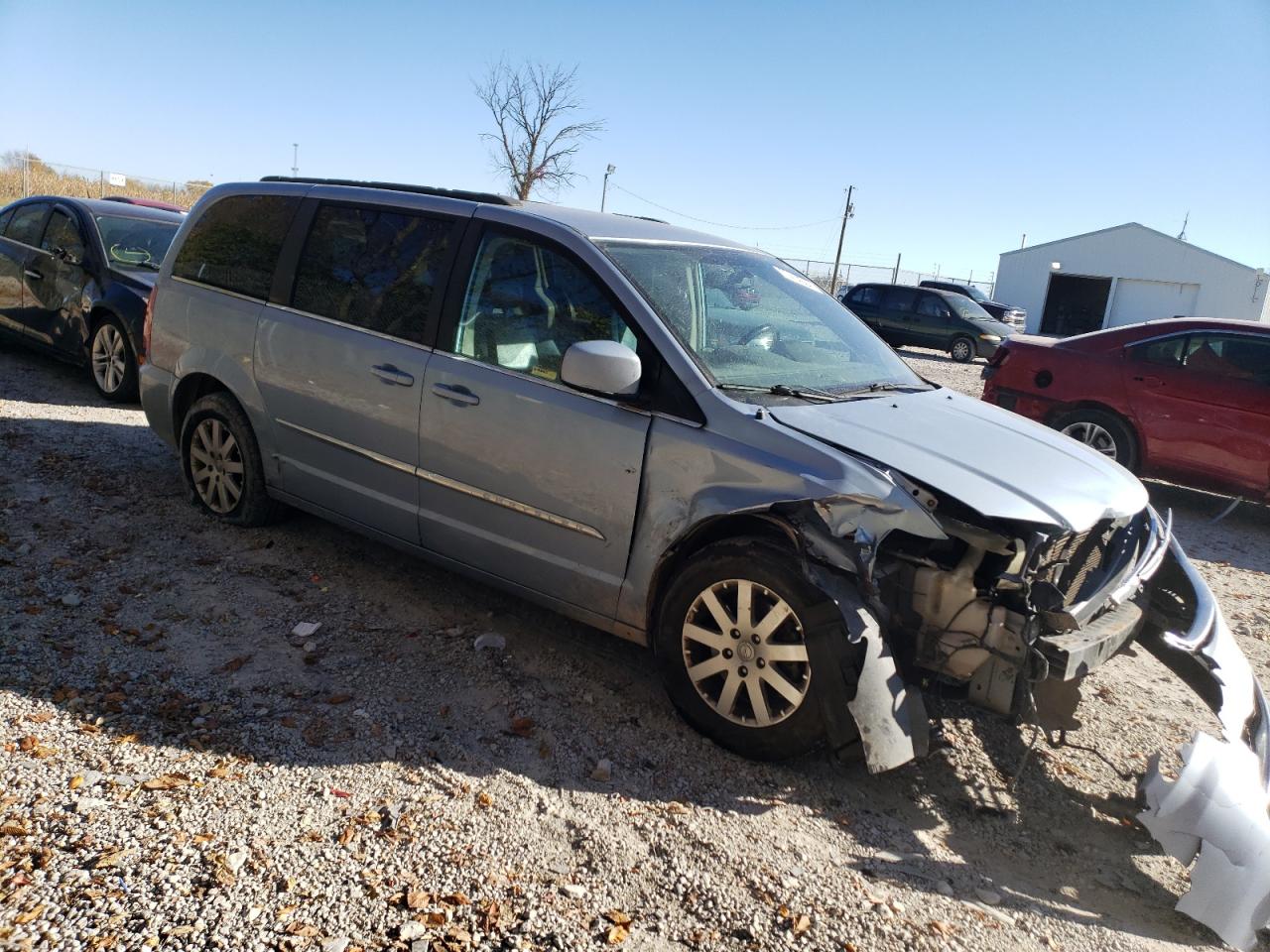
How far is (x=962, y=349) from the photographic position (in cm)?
2316

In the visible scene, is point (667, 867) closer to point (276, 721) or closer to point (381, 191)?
point (276, 721)

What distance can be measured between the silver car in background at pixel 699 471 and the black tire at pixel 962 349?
19525 mm

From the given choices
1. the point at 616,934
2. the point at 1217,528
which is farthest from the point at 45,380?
the point at 1217,528

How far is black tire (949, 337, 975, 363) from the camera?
23.1 meters

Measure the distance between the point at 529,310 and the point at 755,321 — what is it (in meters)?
1.01

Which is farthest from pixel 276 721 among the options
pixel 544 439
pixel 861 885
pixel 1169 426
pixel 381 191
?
pixel 1169 426

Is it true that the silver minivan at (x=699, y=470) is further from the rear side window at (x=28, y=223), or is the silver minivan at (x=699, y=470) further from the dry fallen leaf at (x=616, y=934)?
the rear side window at (x=28, y=223)

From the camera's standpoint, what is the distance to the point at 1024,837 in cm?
338

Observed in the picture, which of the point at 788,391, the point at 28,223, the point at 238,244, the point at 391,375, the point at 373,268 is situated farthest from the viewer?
the point at 28,223

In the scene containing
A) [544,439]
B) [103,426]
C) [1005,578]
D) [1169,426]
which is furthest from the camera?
[1169,426]

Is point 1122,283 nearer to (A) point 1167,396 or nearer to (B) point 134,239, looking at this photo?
(A) point 1167,396

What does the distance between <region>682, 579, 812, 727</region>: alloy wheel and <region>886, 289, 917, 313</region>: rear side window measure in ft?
71.7

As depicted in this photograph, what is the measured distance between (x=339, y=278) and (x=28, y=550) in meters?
2.10

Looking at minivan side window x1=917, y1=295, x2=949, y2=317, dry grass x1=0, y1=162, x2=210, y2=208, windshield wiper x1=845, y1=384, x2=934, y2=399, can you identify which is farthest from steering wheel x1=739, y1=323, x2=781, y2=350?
dry grass x1=0, y1=162, x2=210, y2=208
